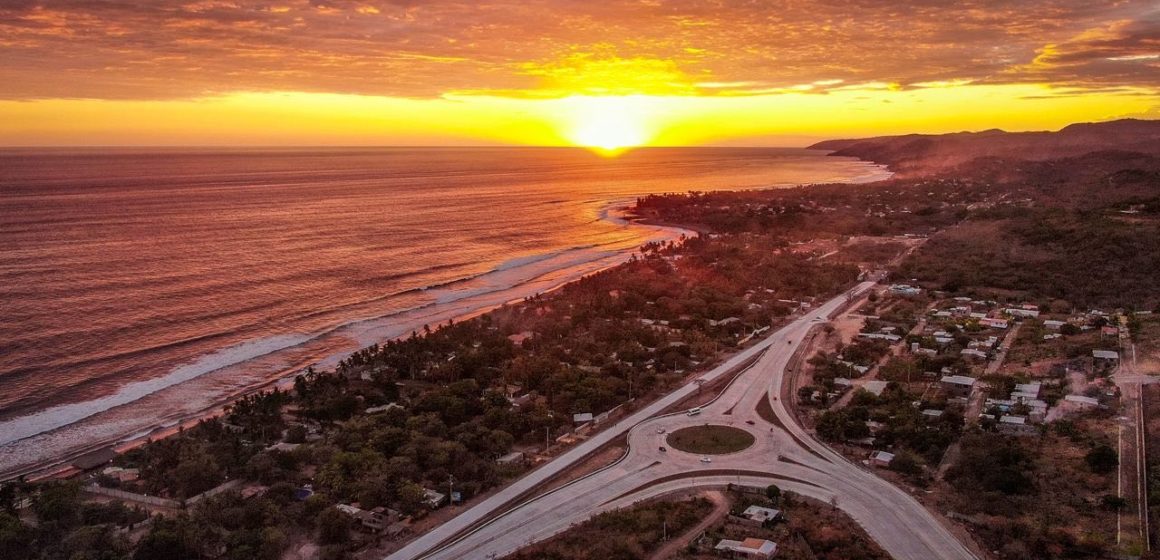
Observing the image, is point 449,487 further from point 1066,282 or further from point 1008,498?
point 1066,282

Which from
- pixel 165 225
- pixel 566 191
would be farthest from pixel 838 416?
pixel 566 191

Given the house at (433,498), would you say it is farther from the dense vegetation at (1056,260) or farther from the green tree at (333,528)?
the dense vegetation at (1056,260)

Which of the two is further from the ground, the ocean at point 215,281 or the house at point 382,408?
the ocean at point 215,281

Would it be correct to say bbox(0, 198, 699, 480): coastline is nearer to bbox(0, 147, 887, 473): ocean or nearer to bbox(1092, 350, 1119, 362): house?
bbox(0, 147, 887, 473): ocean

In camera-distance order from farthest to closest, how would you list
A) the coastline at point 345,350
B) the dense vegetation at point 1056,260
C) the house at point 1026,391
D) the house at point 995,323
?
1. the dense vegetation at point 1056,260
2. the house at point 995,323
3. the house at point 1026,391
4. the coastline at point 345,350

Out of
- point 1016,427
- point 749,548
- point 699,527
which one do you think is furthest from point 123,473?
point 1016,427

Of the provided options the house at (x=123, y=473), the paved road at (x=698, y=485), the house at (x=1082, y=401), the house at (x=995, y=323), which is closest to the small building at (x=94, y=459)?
the house at (x=123, y=473)

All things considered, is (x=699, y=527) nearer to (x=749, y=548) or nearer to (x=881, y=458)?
(x=749, y=548)
